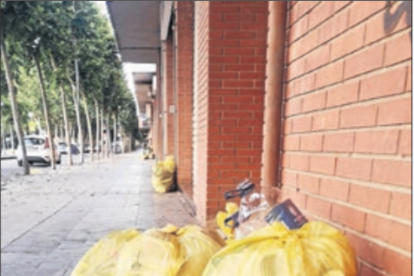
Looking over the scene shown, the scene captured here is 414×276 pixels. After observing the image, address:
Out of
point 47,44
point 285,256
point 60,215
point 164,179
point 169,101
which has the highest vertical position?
point 169,101

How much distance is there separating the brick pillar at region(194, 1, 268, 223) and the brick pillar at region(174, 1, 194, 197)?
3.07 m

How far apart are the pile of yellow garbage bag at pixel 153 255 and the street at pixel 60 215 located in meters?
1.18

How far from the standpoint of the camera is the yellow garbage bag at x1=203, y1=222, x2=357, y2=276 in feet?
2.82

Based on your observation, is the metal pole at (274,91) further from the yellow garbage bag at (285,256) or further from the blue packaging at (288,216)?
the yellow garbage bag at (285,256)

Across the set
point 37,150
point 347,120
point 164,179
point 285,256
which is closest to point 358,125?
point 347,120

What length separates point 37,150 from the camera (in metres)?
3.37

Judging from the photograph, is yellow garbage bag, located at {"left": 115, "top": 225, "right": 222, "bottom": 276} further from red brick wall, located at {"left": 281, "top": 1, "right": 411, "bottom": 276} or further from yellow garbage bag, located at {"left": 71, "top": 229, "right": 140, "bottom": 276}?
red brick wall, located at {"left": 281, "top": 1, "right": 411, "bottom": 276}

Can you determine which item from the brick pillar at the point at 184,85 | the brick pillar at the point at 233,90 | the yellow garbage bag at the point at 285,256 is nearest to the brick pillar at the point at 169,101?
the brick pillar at the point at 184,85

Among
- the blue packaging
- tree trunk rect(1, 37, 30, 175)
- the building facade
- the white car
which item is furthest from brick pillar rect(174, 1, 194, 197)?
the blue packaging

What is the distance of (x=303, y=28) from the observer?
1582 mm

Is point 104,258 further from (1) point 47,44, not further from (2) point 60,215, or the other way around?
(2) point 60,215

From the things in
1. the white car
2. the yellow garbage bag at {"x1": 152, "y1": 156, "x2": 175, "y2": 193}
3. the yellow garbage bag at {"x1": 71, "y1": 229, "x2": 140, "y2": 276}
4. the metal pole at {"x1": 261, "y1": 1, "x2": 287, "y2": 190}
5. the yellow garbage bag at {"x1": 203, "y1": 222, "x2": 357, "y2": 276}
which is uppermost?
the metal pole at {"x1": 261, "y1": 1, "x2": 287, "y2": 190}

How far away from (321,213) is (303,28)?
87 centimetres

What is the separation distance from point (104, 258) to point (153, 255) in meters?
0.31
